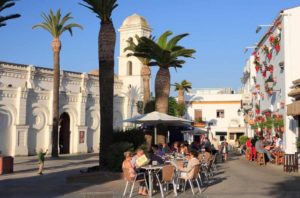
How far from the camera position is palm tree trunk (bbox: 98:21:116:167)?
1881cm

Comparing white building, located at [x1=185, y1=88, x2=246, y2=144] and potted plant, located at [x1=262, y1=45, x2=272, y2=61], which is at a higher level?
potted plant, located at [x1=262, y1=45, x2=272, y2=61]

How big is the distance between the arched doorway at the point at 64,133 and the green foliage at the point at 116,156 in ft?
97.9

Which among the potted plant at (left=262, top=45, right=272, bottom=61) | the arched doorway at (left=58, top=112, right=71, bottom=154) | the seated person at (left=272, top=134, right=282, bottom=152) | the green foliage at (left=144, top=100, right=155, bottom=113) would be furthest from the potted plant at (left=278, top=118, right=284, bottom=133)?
the arched doorway at (left=58, top=112, right=71, bottom=154)

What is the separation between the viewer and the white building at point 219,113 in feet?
211

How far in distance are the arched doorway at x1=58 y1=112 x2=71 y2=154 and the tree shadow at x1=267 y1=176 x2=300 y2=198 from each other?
3355 centimetres

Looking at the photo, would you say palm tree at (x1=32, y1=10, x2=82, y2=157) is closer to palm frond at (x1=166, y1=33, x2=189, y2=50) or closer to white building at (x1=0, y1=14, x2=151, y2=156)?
white building at (x1=0, y1=14, x2=151, y2=156)

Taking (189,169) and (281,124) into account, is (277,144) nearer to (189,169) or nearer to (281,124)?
(281,124)

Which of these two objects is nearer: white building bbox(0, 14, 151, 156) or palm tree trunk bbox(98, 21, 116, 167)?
palm tree trunk bbox(98, 21, 116, 167)

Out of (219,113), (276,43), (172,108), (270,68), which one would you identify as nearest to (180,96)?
(172,108)

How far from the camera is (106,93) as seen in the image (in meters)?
18.9

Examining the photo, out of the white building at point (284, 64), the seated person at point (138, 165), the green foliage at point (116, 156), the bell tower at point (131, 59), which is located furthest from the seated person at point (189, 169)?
the bell tower at point (131, 59)

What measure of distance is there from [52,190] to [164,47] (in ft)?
42.9

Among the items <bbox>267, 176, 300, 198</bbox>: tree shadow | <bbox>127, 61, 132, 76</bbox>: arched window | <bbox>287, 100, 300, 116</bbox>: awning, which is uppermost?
<bbox>127, 61, 132, 76</bbox>: arched window

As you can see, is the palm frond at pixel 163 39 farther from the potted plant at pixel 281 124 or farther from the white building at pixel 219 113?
the white building at pixel 219 113
